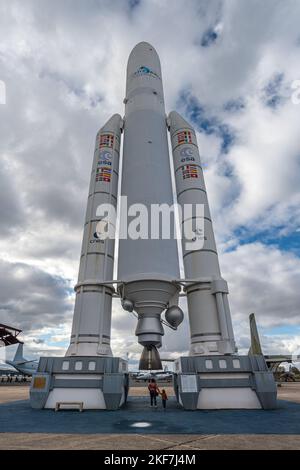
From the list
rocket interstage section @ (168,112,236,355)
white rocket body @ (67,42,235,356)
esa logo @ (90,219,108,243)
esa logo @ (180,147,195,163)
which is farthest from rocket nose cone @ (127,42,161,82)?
esa logo @ (90,219,108,243)

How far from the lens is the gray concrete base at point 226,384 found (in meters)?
14.9

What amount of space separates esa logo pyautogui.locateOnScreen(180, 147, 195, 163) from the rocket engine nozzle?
1383 cm

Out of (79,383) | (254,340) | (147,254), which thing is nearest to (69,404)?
(79,383)

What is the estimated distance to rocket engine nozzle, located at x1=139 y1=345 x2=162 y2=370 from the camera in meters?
17.8

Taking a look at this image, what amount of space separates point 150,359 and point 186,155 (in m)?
15.1

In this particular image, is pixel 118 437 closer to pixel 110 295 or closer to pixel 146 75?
pixel 110 295

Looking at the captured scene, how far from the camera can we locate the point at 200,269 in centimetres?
1903

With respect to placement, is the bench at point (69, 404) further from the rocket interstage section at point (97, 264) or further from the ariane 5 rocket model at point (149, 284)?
the rocket interstage section at point (97, 264)

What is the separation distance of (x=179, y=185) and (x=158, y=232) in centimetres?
478

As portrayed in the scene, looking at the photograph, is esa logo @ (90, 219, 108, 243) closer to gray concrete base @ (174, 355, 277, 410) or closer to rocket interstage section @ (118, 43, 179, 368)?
rocket interstage section @ (118, 43, 179, 368)

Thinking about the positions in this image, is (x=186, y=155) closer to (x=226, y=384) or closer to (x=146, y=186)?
(x=146, y=186)

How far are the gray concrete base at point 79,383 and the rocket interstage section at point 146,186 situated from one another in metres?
3.24

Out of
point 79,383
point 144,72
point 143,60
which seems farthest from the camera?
point 143,60
